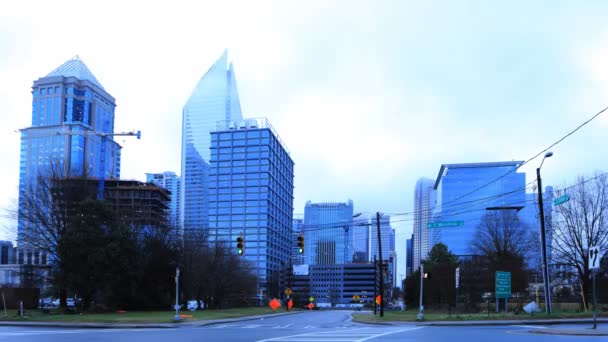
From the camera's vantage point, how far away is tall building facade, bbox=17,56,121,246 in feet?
454

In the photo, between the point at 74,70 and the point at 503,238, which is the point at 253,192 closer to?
the point at 74,70

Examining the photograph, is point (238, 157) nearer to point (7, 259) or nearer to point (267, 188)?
point (267, 188)

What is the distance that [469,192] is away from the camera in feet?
574

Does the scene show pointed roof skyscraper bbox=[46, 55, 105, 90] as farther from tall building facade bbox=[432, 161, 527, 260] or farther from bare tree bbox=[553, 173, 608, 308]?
bare tree bbox=[553, 173, 608, 308]

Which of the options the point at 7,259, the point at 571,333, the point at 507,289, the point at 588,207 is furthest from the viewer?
the point at 7,259

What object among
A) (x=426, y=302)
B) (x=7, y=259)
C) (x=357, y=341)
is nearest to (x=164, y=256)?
(x=426, y=302)

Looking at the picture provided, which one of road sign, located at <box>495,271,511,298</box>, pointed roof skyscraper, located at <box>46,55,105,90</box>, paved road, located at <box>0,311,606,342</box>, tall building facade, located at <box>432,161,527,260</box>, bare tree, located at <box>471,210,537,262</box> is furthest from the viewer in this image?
pointed roof skyscraper, located at <box>46,55,105,90</box>

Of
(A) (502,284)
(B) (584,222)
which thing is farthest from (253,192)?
(A) (502,284)

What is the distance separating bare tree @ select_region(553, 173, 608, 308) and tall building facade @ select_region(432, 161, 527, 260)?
122525 millimetres

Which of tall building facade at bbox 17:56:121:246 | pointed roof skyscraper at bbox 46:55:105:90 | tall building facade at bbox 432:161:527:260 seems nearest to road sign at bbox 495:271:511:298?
tall building facade at bbox 17:56:121:246

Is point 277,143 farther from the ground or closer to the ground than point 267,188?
farther from the ground

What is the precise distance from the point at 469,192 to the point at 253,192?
6744 centimetres

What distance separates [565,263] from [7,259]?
553 feet

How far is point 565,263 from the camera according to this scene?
50688 millimetres
